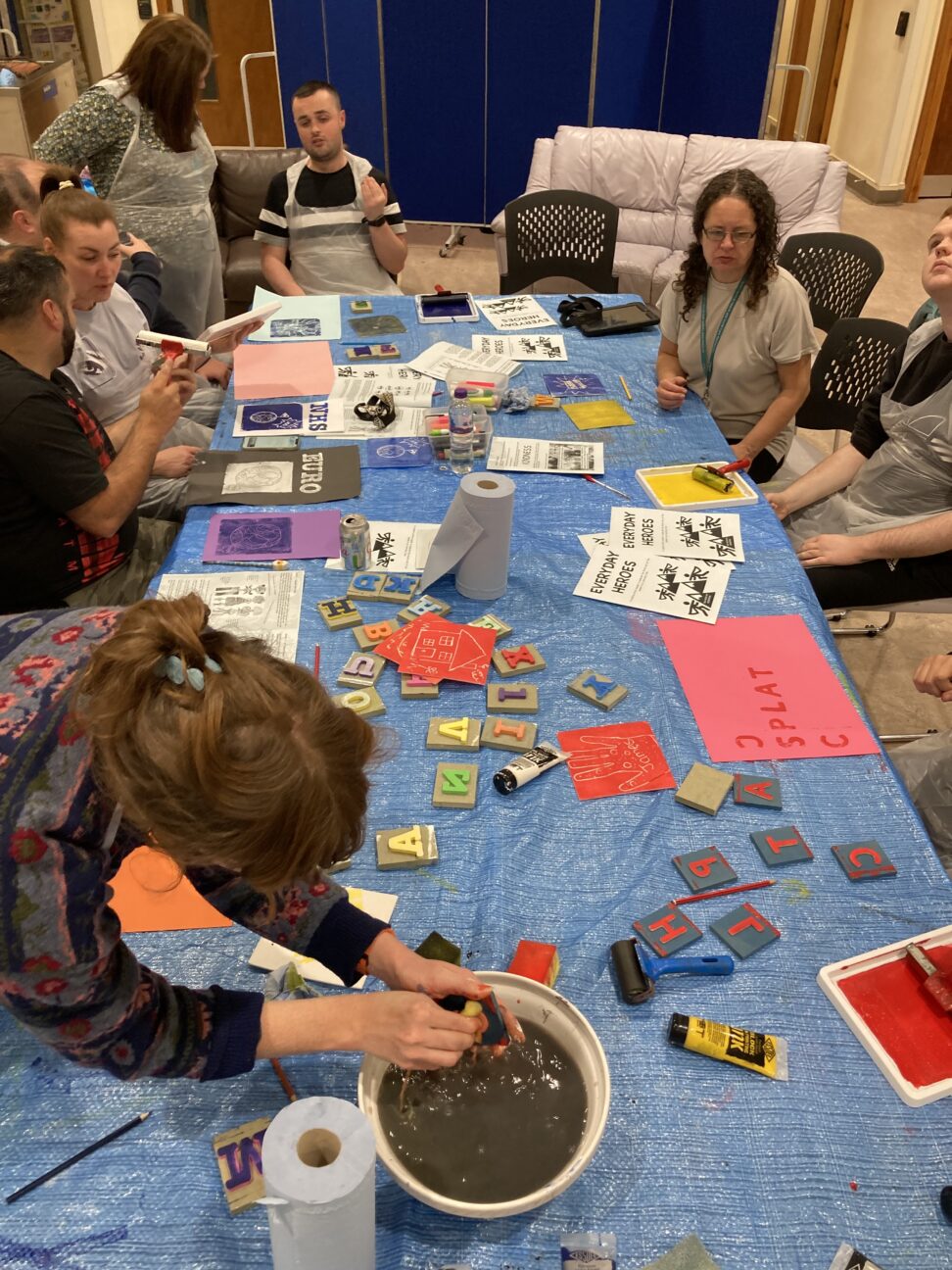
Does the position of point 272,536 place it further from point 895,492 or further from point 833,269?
point 833,269

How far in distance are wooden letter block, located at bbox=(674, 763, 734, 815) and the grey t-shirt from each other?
151 centimetres

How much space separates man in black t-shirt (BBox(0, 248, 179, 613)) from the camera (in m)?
1.87

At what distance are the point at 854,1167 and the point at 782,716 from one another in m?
0.74

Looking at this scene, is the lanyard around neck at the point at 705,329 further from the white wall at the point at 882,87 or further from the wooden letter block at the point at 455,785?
the white wall at the point at 882,87

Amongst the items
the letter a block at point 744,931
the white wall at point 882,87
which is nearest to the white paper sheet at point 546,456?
the letter a block at point 744,931

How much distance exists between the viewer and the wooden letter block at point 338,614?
1813mm

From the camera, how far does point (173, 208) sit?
3367mm

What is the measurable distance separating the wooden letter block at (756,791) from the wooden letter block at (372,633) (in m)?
0.68

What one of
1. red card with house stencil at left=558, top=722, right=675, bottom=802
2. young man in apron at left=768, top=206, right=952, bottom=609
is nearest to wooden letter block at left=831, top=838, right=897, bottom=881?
red card with house stencil at left=558, top=722, right=675, bottom=802

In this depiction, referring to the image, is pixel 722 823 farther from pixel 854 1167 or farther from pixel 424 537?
pixel 424 537

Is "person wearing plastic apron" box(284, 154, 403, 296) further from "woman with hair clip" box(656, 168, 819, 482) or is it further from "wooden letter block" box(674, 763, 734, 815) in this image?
"wooden letter block" box(674, 763, 734, 815)

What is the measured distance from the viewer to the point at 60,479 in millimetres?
1939

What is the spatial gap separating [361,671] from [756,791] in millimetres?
695

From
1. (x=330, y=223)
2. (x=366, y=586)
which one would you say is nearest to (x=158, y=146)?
(x=330, y=223)
